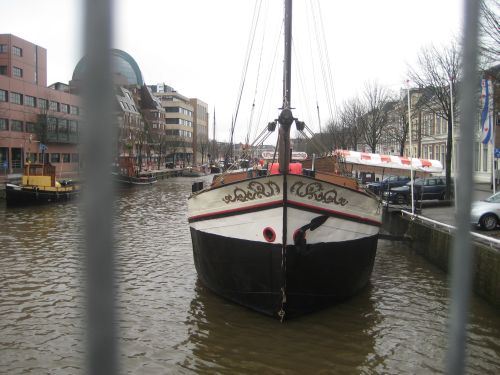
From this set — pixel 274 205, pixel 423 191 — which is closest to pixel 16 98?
pixel 423 191

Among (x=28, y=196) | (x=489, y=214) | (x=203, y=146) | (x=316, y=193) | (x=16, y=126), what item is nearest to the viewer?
(x=316, y=193)

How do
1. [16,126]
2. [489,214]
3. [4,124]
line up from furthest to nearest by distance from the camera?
[16,126] → [4,124] → [489,214]

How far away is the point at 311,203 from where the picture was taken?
7570 mm

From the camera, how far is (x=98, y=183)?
0.97 meters

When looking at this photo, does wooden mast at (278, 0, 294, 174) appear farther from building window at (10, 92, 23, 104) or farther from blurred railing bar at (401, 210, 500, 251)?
building window at (10, 92, 23, 104)

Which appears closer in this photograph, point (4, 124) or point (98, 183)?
point (98, 183)

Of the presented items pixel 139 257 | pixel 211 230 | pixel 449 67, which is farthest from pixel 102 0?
pixel 449 67

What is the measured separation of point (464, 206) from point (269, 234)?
6193 mm

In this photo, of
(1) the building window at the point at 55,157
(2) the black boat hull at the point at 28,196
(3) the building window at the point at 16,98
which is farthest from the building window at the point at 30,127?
(2) the black boat hull at the point at 28,196

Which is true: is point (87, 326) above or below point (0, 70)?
below

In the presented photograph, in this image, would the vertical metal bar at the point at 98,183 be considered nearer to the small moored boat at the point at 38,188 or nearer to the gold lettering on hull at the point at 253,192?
the gold lettering on hull at the point at 253,192

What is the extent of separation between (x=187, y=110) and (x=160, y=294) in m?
105

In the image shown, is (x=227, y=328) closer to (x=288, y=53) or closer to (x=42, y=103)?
(x=288, y=53)

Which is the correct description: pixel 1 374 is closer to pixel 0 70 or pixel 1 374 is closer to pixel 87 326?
pixel 87 326
